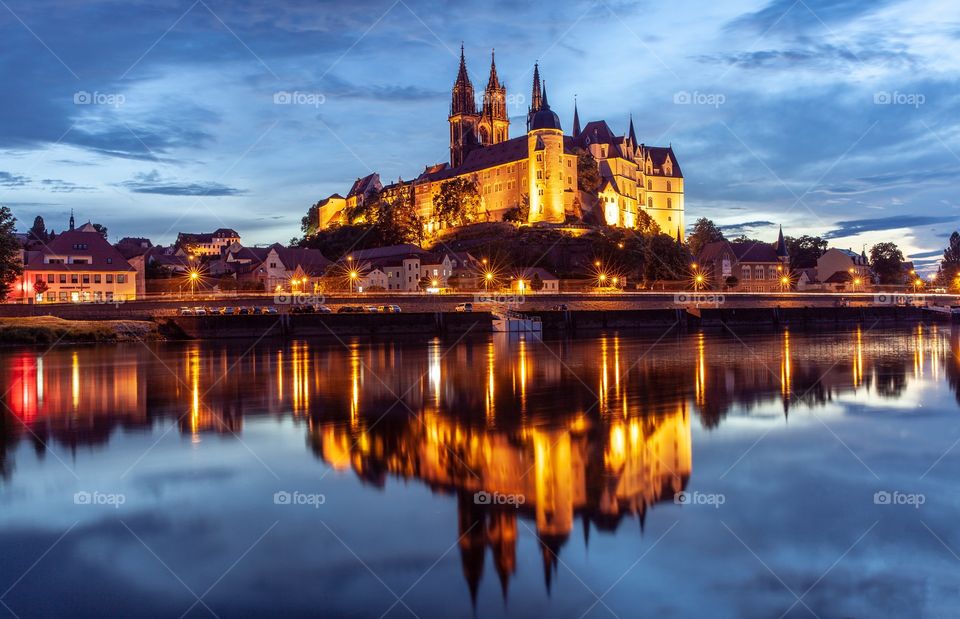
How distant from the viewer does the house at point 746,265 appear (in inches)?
4899

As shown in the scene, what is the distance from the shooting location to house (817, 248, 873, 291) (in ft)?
439

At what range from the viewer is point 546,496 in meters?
11.7

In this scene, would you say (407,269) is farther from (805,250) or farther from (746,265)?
(805,250)

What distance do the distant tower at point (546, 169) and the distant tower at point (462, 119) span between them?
27647 mm

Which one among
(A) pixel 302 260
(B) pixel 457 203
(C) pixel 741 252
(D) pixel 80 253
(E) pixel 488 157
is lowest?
(D) pixel 80 253

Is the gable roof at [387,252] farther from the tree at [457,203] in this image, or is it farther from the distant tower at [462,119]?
the distant tower at [462,119]

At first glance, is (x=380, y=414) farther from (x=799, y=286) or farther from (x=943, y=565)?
(x=799, y=286)

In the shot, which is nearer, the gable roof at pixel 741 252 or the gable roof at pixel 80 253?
the gable roof at pixel 80 253

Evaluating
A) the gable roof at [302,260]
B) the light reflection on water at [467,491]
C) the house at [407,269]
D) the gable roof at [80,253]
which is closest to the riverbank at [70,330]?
the gable roof at [80,253]

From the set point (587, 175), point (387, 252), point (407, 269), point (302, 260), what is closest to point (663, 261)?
point (587, 175)

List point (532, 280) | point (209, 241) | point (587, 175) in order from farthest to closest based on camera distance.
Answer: point (209, 241) → point (587, 175) → point (532, 280)

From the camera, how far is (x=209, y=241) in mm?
195625

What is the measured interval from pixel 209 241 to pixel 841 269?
137645mm

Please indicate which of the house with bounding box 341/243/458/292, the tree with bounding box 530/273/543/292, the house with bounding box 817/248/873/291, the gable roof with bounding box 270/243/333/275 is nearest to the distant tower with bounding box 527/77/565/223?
the house with bounding box 341/243/458/292
